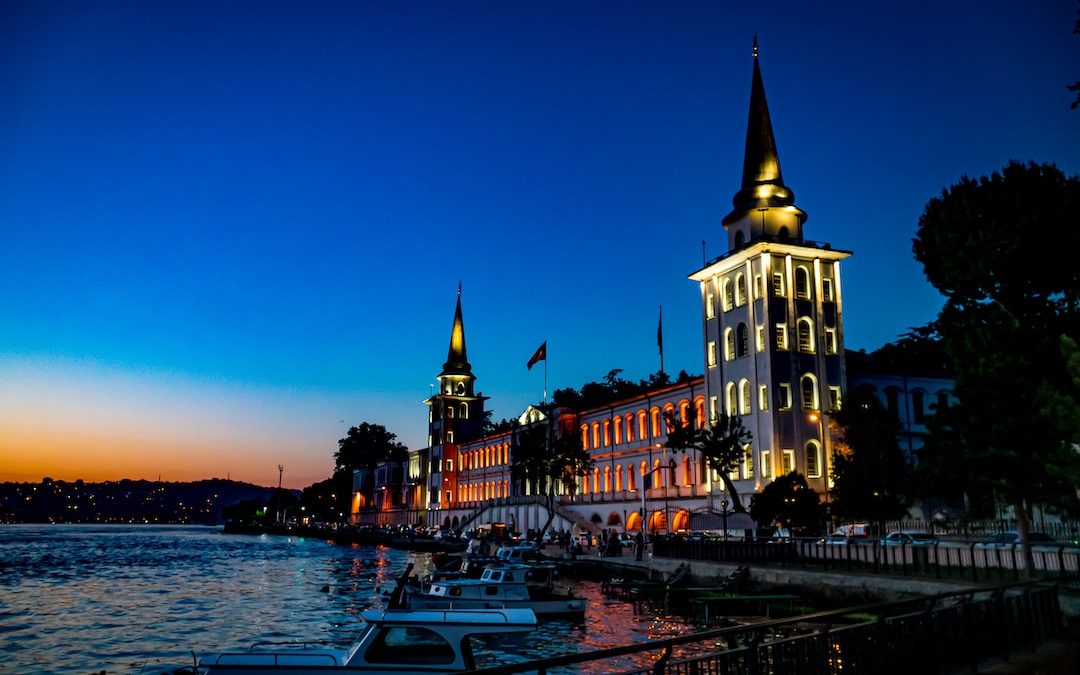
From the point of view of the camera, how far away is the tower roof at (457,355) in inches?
5315

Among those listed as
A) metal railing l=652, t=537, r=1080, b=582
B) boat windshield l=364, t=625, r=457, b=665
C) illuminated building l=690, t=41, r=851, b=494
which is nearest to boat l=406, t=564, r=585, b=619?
metal railing l=652, t=537, r=1080, b=582

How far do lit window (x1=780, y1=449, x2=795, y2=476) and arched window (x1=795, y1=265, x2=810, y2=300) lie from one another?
39.7 feet

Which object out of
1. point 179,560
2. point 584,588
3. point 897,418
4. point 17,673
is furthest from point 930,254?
point 179,560

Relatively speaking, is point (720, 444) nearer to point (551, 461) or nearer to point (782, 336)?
point (782, 336)

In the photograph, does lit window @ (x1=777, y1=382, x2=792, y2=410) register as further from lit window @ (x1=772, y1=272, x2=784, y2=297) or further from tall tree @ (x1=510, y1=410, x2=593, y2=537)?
tall tree @ (x1=510, y1=410, x2=593, y2=537)

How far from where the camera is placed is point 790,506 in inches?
1869

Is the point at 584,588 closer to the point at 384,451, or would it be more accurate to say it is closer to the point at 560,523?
the point at 560,523

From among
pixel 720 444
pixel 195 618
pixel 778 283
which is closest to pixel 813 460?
pixel 720 444

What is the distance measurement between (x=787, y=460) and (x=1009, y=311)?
986 inches

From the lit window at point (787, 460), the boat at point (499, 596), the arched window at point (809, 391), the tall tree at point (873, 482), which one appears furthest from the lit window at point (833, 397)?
the boat at point (499, 596)

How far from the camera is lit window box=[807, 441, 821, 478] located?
58.8 meters

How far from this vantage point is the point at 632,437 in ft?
256

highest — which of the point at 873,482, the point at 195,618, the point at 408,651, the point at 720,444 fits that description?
the point at 720,444

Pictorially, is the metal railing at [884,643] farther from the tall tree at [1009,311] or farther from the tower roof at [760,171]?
the tower roof at [760,171]
